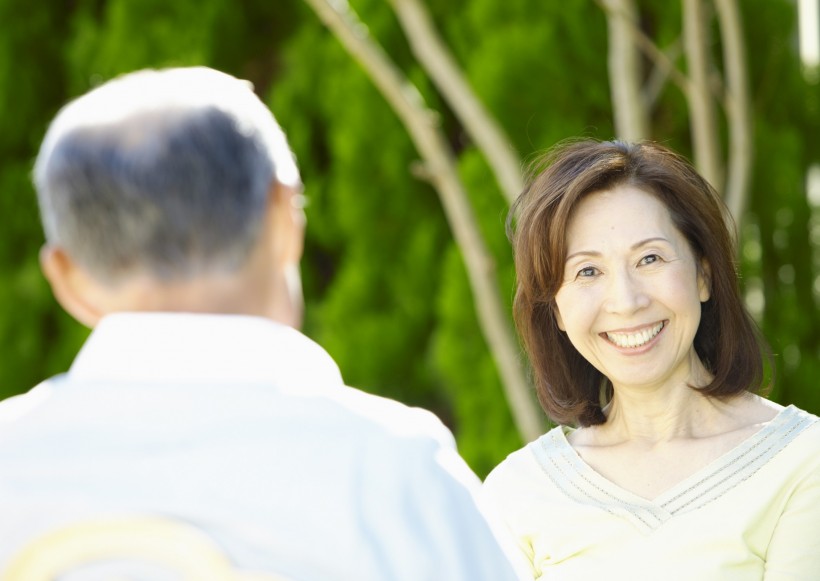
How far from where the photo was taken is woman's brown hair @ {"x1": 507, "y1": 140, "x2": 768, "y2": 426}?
2342 millimetres

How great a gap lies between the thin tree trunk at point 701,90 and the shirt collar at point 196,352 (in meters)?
2.47

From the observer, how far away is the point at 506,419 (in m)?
4.22

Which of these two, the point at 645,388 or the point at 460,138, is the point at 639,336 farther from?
the point at 460,138

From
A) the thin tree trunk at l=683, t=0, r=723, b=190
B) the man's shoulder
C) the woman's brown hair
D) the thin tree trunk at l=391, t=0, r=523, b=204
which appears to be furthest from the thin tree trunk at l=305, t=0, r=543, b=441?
the man's shoulder

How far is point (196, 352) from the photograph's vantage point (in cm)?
119

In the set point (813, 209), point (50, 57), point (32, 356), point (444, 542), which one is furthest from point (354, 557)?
point (50, 57)

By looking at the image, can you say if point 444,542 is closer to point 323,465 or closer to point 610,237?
point 323,465

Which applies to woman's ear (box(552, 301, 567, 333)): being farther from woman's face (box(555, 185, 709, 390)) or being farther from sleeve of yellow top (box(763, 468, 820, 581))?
sleeve of yellow top (box(763, 468, 820, 581))

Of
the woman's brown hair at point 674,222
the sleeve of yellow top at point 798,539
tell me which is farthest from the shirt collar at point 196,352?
the woman's brown hair at point 674,222

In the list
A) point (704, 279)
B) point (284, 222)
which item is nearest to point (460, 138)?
point (704, 279)

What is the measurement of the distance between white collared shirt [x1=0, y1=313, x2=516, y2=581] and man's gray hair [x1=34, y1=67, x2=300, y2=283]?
0.26 ft

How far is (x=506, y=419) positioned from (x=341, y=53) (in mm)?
1546

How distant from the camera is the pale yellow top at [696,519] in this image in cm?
208

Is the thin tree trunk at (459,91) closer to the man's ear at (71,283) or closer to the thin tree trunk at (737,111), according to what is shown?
the thin tree trunk at (737,111)
